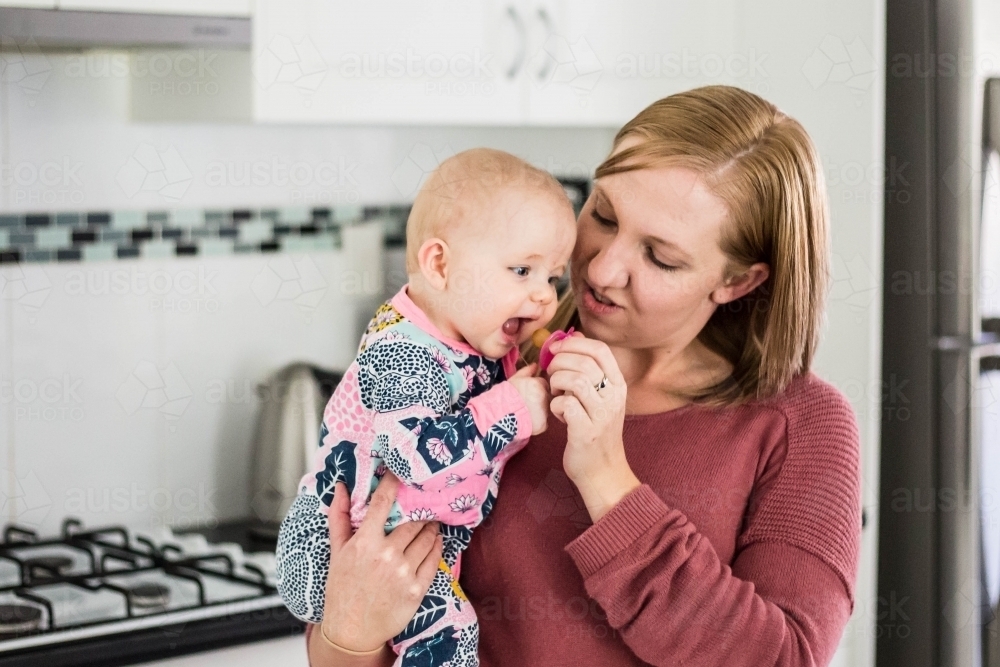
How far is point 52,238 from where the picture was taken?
6.65ft

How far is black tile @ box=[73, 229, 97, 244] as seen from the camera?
6.75ft

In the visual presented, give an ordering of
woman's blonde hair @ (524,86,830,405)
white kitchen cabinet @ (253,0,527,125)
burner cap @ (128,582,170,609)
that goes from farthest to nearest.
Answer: white kitchen cabinet @ (253,0,527,125), burner cap @ (128,582,170,609), woman's blonde hair @ (524,86,830,405)

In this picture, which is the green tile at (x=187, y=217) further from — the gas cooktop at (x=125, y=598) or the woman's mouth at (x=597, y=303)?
the woman's mouth at (x=597, y=303)

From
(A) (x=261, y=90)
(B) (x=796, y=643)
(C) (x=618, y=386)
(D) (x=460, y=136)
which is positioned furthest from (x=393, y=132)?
(B) (x=796, y=643)

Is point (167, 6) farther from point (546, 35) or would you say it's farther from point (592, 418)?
point (592, 418)

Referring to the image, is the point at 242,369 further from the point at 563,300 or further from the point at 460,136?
the point at 563,300

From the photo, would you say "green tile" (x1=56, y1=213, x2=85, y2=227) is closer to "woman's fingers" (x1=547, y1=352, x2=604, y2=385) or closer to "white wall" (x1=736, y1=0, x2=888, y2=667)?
"woman's fingers" (x1=547, y1=352, x2=604, y2=385)

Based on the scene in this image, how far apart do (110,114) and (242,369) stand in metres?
0.51

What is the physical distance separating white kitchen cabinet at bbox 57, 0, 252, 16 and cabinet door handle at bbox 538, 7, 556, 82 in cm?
59

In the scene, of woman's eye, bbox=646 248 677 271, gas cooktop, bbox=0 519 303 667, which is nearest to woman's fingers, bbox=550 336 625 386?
woman's eye, bbox=646 248 677 271

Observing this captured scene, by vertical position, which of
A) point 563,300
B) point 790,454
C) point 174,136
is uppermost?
point 174,136

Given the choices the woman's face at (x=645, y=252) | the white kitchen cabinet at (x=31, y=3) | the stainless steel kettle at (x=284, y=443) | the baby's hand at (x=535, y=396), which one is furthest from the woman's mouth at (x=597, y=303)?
the stainless steel kettle at (x=284, y=443)

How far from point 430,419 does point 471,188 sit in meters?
0.21

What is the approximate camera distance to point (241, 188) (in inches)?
88.0
